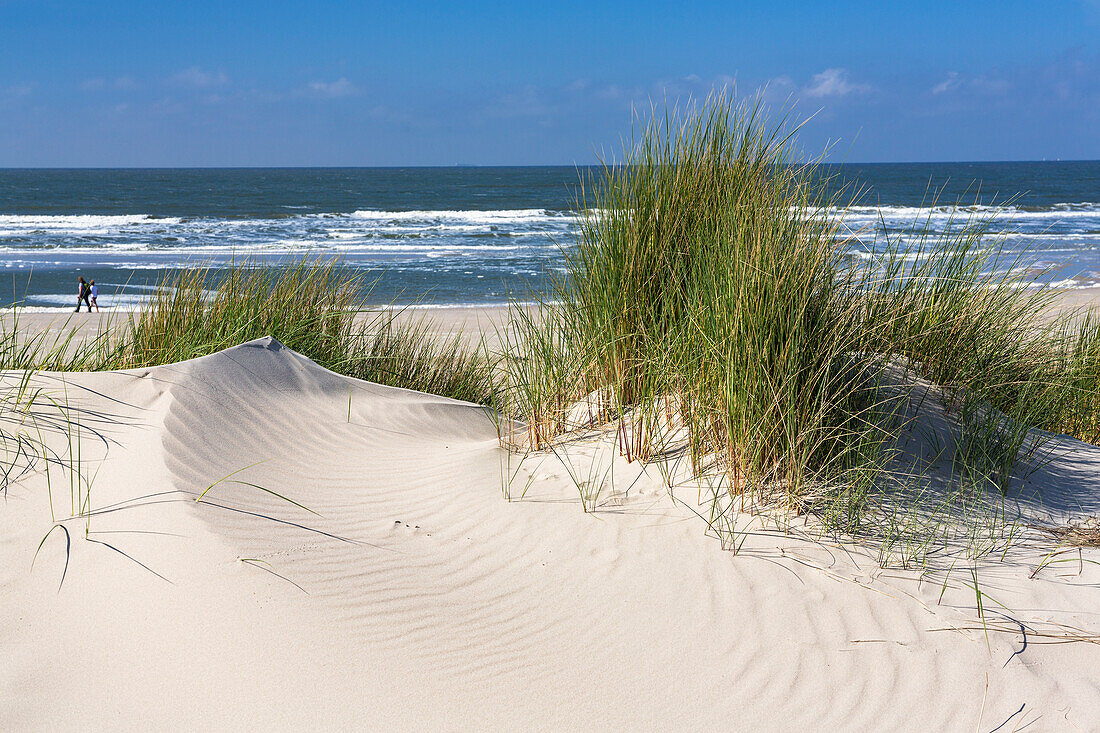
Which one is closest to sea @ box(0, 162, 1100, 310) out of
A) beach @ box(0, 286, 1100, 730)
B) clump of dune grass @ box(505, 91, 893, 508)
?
clump of dune grass @ box(505, 91, 893, 508)

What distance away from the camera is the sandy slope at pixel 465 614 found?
223 cm

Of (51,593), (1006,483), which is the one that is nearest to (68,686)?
(51,593)

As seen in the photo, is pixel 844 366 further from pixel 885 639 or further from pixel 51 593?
pixel 51 593

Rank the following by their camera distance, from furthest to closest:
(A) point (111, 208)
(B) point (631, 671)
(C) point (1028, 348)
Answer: (A) point (111, 208) → (C) point (1028, 348) → (B) point (631, 671)

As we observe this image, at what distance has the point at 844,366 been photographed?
3322mm

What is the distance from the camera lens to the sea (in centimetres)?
1592

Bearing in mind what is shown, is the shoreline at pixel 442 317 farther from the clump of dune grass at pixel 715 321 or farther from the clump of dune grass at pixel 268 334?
the clump of dune grass at pixel 715 321

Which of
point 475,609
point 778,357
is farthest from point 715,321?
point 475,609

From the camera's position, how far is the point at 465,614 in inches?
103

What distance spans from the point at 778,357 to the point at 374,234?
27149 millimetres

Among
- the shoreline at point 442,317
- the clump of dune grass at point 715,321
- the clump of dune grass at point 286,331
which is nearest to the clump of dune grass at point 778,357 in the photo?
the clump of dune grass at point 715,321

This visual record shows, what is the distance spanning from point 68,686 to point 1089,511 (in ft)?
13.1

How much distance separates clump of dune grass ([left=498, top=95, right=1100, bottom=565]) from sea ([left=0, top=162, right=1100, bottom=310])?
591 mm

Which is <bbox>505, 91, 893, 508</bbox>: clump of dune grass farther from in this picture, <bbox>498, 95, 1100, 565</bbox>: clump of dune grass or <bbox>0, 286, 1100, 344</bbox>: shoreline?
<bbox>0, 286, 1100, 344</bbox>: shoreline
